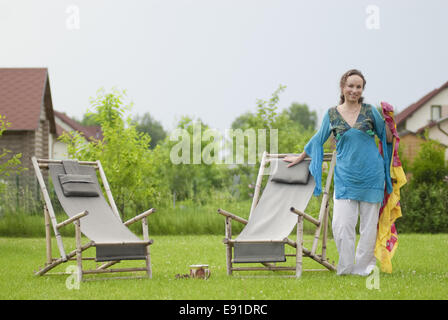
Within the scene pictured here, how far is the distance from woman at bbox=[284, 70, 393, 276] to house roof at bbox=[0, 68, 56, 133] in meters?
13.4

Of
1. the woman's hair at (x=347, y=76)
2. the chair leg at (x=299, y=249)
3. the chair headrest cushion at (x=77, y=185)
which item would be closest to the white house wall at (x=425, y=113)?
the woman's hair at (x=347, y=76)

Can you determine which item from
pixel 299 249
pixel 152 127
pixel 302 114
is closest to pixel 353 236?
pixel 299 249

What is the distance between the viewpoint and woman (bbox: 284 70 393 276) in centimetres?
610

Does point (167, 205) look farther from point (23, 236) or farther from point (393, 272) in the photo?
point (393, 272)

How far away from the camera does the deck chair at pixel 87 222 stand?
5.85 meters

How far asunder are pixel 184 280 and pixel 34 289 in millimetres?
1326

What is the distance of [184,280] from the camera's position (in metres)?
5.83

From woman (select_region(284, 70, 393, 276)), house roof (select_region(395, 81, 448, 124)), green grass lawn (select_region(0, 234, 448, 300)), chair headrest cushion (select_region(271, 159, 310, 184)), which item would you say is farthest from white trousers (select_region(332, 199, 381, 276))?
house roof (select_region(395, 81, 448, 124))

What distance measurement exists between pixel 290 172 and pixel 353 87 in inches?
47.0

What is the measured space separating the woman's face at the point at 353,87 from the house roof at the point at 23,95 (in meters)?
13.5

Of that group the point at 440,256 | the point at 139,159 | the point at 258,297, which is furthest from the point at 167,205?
the point at 258,297

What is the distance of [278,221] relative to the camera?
6.43 metres

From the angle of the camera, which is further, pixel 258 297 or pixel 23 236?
pixel 23 236

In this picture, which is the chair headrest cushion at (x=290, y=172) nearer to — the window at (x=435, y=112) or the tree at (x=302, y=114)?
the window at (x=435, y=112)
